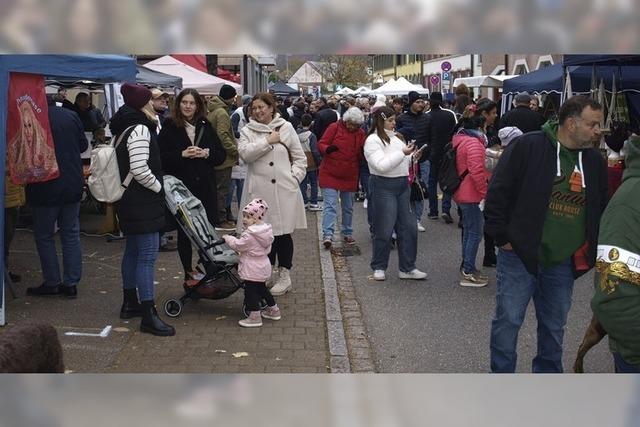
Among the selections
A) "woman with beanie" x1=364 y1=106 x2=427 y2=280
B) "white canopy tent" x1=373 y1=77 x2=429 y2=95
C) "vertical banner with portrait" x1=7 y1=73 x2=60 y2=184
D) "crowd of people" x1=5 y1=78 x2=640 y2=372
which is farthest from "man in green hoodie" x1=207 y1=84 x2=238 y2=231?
"white canopy tent" x1=373 y1=77 x2=429 y2=95

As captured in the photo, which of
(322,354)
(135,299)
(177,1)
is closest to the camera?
(177,1)

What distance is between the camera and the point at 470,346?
622 cm

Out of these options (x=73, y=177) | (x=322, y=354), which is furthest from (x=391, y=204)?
(x=73, y=177)

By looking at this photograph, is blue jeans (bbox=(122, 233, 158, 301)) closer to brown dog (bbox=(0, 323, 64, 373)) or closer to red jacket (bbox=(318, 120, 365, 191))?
brown dog (bbox=(0, 323, 64, 373))

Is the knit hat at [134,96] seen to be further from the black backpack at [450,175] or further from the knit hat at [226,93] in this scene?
the knit hat at [226,93]

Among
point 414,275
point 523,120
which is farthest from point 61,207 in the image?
point 523,120

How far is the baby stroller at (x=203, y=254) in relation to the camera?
6.69 m

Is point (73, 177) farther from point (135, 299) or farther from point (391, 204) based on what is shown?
point (391, 204)

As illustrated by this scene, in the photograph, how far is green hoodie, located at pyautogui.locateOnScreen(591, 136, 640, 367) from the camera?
3059 mm

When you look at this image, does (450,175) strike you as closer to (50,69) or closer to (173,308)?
(173,308)

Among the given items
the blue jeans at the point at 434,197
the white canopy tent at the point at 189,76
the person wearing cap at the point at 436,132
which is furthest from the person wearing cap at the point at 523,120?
the white canopy tent at the point at 189,76

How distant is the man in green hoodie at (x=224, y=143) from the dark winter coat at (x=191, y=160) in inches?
84.7

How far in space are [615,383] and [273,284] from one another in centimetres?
601

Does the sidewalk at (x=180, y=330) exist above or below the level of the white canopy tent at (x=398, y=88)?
below
